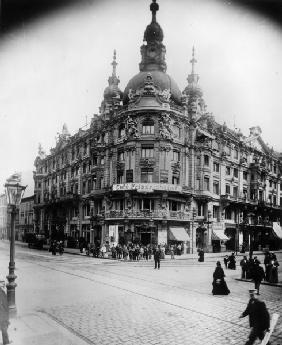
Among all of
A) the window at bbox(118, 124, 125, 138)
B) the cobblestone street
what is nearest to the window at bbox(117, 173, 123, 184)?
the window at bbox(118, 124, 125, 138)

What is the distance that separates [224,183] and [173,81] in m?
14.3

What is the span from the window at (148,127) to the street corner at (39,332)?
96.3 feet

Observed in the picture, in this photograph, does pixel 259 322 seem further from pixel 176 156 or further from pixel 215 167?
pixel 215 167

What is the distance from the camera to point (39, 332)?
921 centimetres

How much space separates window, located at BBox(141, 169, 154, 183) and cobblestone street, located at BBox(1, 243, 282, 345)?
64.3 feet

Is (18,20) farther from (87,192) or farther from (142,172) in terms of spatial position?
(87,192)

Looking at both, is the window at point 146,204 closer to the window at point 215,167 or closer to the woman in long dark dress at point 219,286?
the window at point 215,167

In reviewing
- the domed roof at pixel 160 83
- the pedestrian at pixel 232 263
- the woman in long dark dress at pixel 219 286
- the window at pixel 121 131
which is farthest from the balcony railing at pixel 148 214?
the woman in long dark dress at pixel 219 286

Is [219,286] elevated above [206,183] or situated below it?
below

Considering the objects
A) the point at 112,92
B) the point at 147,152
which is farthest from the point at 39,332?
the point at 112,92

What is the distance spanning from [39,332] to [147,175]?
2949 centimetres

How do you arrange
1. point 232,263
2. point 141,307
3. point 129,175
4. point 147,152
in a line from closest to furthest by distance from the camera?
point 141,307, point 232,263, point 147,152, point 129,175

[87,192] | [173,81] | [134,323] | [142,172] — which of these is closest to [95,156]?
[87,192]

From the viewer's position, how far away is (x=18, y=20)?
970 cm
